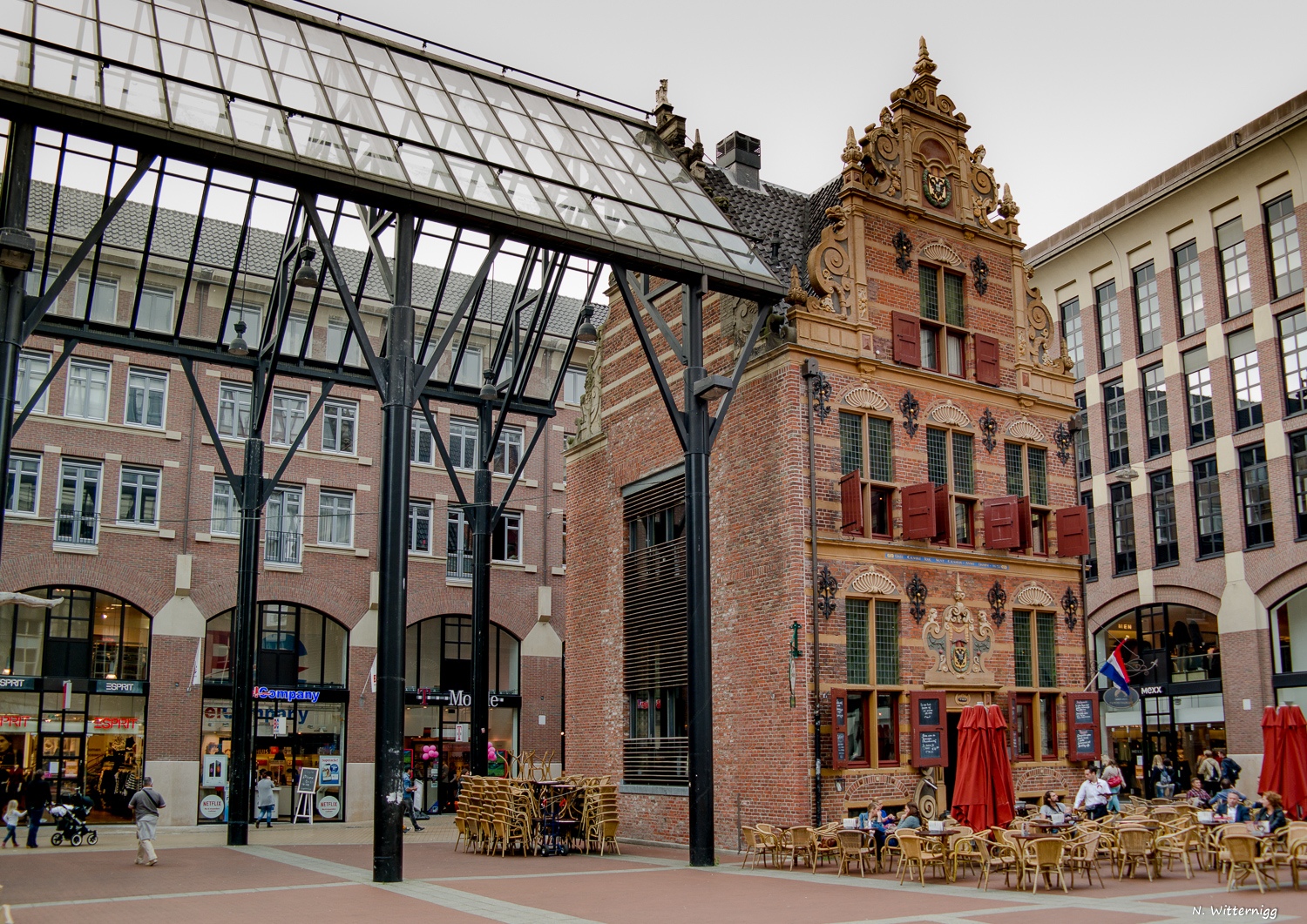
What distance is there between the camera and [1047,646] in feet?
78.2

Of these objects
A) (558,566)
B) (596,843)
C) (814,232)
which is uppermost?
(814,232)

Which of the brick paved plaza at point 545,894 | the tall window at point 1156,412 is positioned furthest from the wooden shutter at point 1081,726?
the tall window at point 1156,412

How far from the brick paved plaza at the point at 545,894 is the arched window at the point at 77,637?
11575 millimetres

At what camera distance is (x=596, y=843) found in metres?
21.2

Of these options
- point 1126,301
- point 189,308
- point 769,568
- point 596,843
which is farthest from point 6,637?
point 1126,301

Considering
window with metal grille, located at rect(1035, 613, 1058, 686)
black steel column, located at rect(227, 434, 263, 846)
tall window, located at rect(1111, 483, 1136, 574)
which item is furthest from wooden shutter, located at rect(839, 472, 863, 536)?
tall window, located at rect(1111, 483, 1136, 574)

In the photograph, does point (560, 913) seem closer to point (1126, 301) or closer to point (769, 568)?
point (769, 568)

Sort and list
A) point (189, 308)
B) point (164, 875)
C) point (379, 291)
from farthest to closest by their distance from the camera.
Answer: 1. point (379, 291)
2. point (189, 308)
3. point (164, 875)

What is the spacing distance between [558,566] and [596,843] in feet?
61.9

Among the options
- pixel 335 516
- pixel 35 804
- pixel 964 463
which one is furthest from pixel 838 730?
pixel 335 516

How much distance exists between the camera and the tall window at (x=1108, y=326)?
41.8 m

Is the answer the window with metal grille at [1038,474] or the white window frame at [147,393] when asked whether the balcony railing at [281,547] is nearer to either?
the white window frame at [147,393]

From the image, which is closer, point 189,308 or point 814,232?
point 814,232

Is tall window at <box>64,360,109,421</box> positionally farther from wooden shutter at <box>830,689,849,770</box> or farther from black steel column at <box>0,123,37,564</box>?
wooden shutter at <box>830,689,849,770</box>
